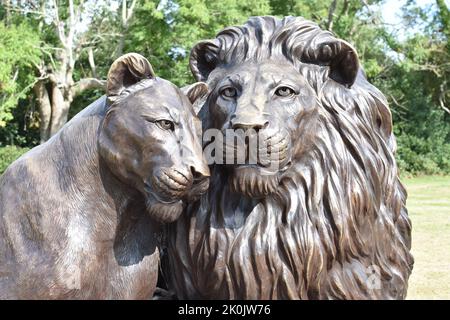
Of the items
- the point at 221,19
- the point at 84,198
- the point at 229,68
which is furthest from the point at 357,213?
the point at 221,19

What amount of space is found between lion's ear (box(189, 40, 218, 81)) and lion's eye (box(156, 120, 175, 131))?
1.90 feet

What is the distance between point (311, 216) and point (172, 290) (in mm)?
696

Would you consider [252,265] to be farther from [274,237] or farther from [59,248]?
[59,248]

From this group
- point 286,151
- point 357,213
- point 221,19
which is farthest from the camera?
point 221,19

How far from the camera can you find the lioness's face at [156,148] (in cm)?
189

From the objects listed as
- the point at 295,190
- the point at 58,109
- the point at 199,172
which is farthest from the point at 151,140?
the point at 58,109

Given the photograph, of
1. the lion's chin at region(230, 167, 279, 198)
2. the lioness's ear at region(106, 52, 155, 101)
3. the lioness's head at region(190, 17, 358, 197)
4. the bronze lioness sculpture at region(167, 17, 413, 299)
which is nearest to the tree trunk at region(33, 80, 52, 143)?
the lioness's head at region(190, 17, 358, 197)

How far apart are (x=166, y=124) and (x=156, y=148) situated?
0.32ft

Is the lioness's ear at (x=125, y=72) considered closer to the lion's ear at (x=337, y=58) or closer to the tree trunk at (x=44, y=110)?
the lion's ear at (x=337, y=58)

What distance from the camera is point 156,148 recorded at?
6.26ft

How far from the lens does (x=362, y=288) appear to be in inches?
88.4

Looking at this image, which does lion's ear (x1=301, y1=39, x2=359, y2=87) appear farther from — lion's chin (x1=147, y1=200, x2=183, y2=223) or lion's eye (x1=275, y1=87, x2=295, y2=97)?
lion's chin (x1=147, y1=200, x2=183, y2=223)

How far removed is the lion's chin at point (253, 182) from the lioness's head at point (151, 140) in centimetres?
15
